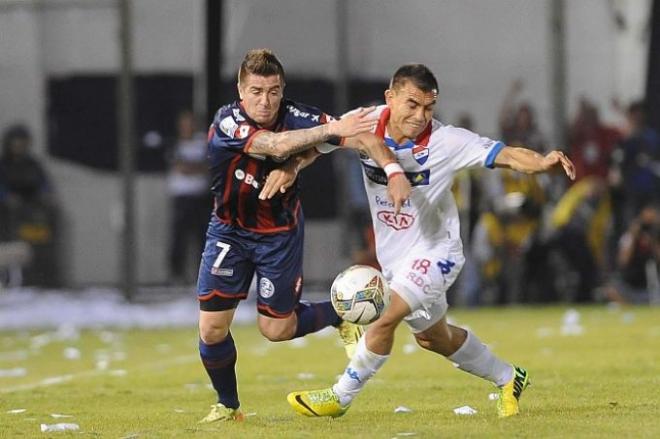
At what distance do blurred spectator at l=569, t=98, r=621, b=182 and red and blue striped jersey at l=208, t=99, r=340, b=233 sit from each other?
40.6 feet

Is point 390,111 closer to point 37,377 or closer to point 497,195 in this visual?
point 37,377

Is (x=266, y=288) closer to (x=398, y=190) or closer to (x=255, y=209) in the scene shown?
(x=255, y=209)

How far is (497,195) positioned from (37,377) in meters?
9.05

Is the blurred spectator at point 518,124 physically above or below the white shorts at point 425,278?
below

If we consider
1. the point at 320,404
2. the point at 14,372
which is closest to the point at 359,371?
the point at 320,404

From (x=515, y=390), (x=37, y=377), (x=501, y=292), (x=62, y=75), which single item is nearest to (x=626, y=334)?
(x=501, y=292)

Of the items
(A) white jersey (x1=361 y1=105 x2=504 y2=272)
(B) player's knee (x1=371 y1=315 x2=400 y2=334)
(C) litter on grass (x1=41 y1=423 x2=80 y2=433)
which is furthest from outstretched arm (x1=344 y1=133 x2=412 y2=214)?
(C) litter on grass (x1=41 y1=423 x2=80 y2=433)

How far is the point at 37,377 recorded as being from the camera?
1369 centimetres

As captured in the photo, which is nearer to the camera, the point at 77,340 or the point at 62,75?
the point at 77,340

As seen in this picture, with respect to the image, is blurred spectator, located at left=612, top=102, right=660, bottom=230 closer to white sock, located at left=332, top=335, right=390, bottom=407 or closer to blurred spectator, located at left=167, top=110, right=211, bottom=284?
blurred spectator, located at left=167, top=110, right=211, bottom=284

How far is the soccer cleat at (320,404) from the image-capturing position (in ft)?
29.5

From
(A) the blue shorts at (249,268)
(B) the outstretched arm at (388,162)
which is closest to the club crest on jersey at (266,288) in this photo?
(A) the blue shorts at (249,268)

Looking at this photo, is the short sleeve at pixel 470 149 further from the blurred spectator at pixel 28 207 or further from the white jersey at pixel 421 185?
the blurred spectator at pixel 28 207

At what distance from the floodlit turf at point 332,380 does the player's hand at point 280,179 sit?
1.34 metres
